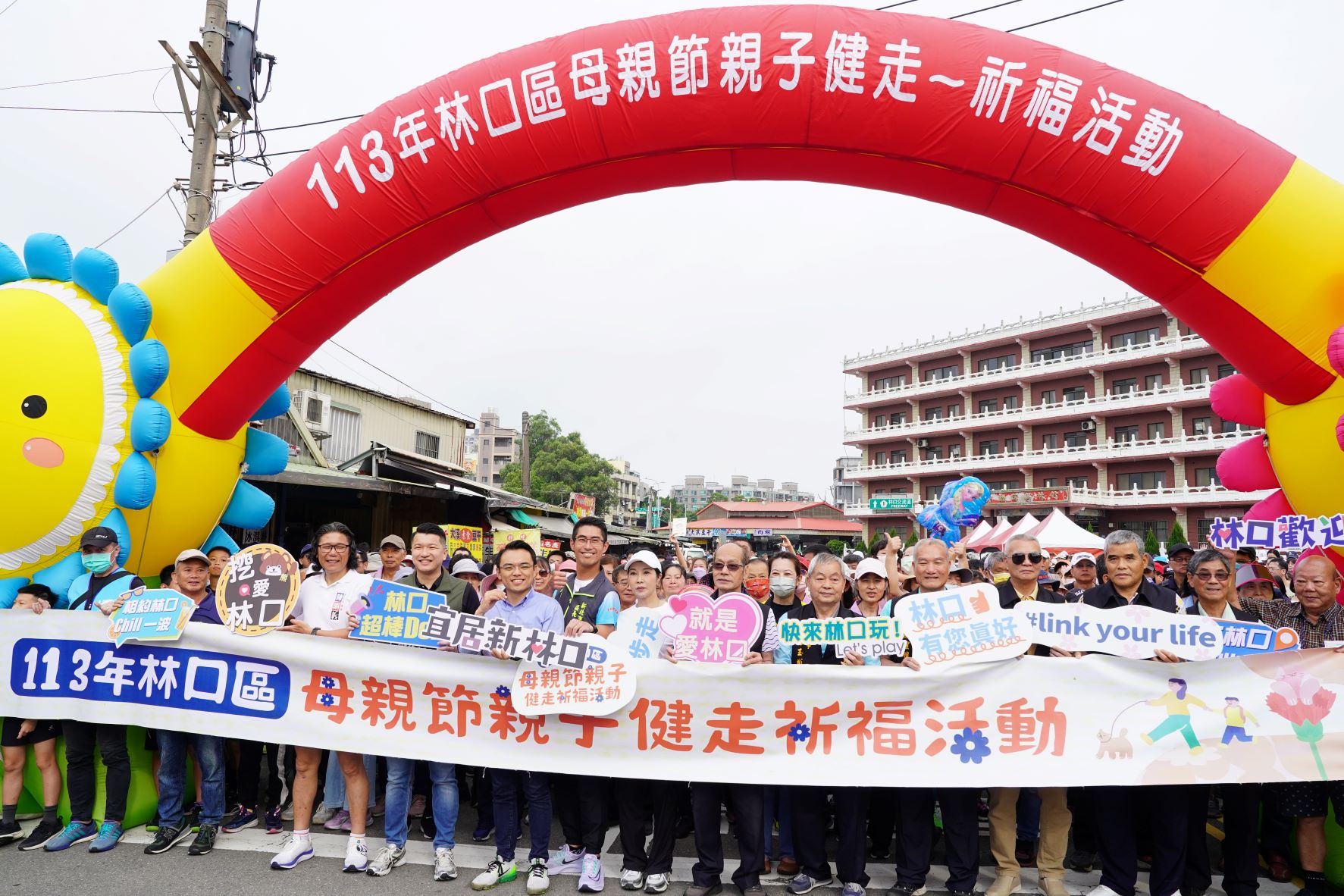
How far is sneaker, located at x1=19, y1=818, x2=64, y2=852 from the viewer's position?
4.26 meters

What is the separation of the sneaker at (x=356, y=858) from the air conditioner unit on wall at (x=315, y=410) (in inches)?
516

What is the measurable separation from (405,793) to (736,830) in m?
1.78

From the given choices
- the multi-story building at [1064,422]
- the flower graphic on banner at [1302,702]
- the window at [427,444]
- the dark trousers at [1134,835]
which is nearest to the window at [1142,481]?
A: the multi-story building at [1064,422]

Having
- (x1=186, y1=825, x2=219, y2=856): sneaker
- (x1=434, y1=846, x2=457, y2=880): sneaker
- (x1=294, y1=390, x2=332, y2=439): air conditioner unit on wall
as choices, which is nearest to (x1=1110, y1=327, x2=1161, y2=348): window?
(x1=294, y1=390, x2=332, y2=439): air conditioner unit on wall

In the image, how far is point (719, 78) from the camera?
5.30 metres

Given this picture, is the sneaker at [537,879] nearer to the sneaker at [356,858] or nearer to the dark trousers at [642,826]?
the dark trousers at [642,826]

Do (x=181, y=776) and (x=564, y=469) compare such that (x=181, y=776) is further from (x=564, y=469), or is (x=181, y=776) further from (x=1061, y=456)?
(x=564, y=469)

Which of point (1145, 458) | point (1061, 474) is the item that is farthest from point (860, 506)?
point (1145, 458)

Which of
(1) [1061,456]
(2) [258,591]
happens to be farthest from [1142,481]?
(2) [258,591]

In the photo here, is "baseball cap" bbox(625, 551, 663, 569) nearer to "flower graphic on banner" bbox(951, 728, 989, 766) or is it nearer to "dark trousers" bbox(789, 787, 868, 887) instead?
"dark trousers" bbox(789, 787, 868, 887)

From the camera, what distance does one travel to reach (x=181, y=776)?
14.4ft

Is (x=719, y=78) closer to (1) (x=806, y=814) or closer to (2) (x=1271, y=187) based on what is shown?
(2) (x=1271, y=187)

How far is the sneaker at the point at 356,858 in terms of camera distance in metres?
3.94

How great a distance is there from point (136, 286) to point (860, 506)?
46.2 m
